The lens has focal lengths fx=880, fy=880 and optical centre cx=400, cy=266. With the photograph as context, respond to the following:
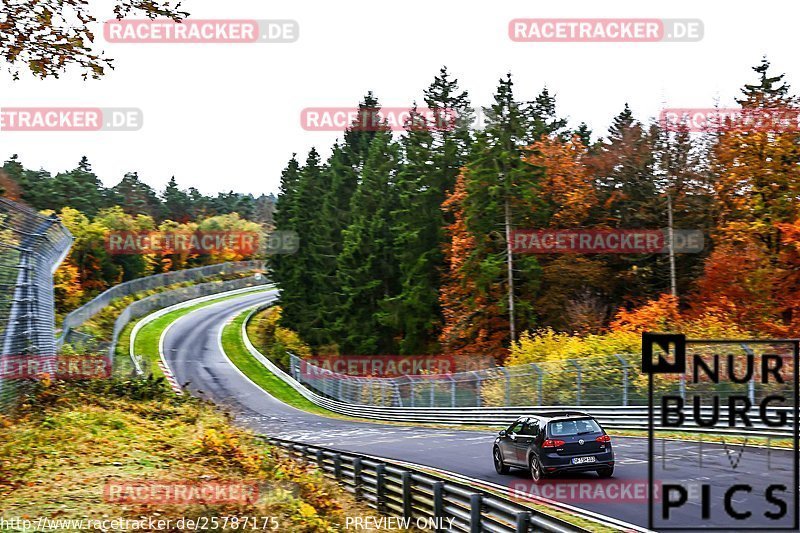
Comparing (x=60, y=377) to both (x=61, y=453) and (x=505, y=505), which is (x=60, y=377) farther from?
(x=505, y=505)

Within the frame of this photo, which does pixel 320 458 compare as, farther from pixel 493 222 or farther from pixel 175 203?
pixel 175 203

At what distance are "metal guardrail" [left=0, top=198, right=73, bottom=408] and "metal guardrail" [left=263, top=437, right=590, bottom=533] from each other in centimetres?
674

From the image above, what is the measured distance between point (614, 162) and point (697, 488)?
41005 millimetres

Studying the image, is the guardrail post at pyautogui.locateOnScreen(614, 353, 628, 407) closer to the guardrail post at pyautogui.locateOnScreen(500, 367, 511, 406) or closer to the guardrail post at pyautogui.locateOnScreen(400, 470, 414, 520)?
the guardrail post at pyautogui.locateOnScreen(500, 367, 511, 406)

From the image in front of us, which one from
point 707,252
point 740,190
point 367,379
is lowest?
point 367,379

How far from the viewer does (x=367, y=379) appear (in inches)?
2032

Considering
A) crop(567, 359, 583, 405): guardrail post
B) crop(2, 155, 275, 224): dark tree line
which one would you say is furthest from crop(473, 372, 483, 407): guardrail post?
crop(2, 155, 275, 224): dark tree line

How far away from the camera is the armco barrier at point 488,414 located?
25.2 metres

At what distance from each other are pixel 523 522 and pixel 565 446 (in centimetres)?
689

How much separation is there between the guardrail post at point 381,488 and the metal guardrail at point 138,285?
1943 centimetres

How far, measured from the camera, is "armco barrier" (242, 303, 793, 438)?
25203mm

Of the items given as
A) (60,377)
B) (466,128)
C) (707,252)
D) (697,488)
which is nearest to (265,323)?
(466,128)

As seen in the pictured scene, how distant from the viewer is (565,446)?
710 inches

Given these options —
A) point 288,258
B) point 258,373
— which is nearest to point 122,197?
point 288,258
